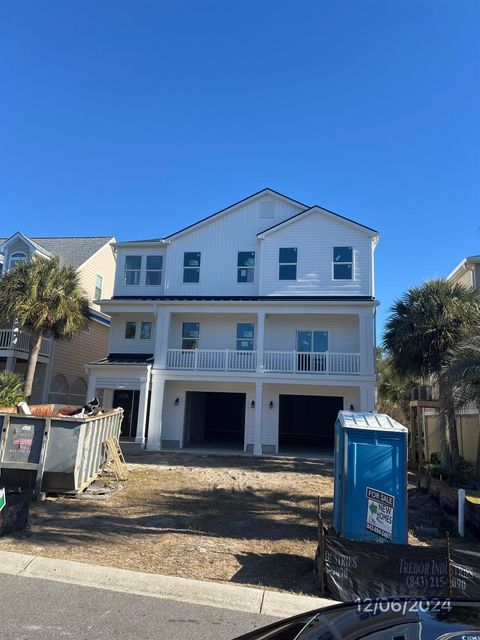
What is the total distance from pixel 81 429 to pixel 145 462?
24.5ft

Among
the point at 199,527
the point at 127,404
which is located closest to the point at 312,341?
the point at 127,404

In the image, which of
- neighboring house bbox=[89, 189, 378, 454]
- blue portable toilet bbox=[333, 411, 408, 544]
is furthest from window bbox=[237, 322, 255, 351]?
blue portable toilet bbox=[333, 411, 408, 544]

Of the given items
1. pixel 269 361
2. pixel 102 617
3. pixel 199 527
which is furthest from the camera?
pixel 269 361

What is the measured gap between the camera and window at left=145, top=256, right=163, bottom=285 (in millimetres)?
23406

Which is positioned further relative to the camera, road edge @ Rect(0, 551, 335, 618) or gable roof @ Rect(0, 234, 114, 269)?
gable roof @ Rect(0, 234, 114, 269)

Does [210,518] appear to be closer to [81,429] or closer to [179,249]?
[81,429]

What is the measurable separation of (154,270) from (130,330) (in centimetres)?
320

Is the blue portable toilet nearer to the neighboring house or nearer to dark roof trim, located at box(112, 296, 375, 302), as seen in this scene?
the neighboring house

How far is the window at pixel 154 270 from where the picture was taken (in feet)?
76.8

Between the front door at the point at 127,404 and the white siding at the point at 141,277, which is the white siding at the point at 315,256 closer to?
the white siding at the point at 141,277

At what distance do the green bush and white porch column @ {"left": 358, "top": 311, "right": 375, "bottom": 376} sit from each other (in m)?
12.7

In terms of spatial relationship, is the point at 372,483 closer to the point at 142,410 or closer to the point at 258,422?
the point at 258,422

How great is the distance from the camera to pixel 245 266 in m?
22.3

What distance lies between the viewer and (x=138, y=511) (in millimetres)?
9164
